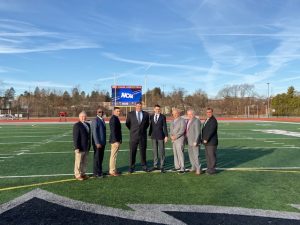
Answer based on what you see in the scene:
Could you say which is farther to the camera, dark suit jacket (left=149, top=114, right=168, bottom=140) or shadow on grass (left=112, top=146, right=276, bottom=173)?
shadow on grass (left=112, top=146, right=276, bottom=173)

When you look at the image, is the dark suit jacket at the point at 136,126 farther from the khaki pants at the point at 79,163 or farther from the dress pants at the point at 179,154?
the khaki pants at the point at 79,163

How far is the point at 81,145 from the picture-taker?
7.70 m

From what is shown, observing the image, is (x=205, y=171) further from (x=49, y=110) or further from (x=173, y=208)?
(x=49, y=110)

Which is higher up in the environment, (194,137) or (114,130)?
(114,130)

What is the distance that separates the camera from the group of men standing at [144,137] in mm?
7797

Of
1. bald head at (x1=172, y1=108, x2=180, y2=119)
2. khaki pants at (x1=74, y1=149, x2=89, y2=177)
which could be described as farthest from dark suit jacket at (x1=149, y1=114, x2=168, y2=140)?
khaki pants at (x1=74, y1=149, x2=89, y2=177)

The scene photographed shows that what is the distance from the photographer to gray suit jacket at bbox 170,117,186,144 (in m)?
8.45

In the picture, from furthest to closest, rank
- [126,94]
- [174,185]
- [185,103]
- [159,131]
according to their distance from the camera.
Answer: [185,103]
[126,94]
[159,131]
[174,185]

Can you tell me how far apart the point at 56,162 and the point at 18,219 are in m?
5.37

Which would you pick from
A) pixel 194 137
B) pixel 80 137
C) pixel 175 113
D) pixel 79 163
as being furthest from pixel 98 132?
pixel 194 137

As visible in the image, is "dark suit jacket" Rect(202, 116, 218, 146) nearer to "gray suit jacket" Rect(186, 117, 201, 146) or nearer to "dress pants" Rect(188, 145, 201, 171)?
"gray suit jacket" Rect(186, 117, 201, 146)

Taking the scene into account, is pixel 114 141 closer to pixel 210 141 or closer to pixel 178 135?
pixel 178 135

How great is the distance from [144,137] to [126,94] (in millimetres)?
26362

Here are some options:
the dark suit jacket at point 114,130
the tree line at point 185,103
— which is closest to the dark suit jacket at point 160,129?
the dark suit jacket at point 114,130
